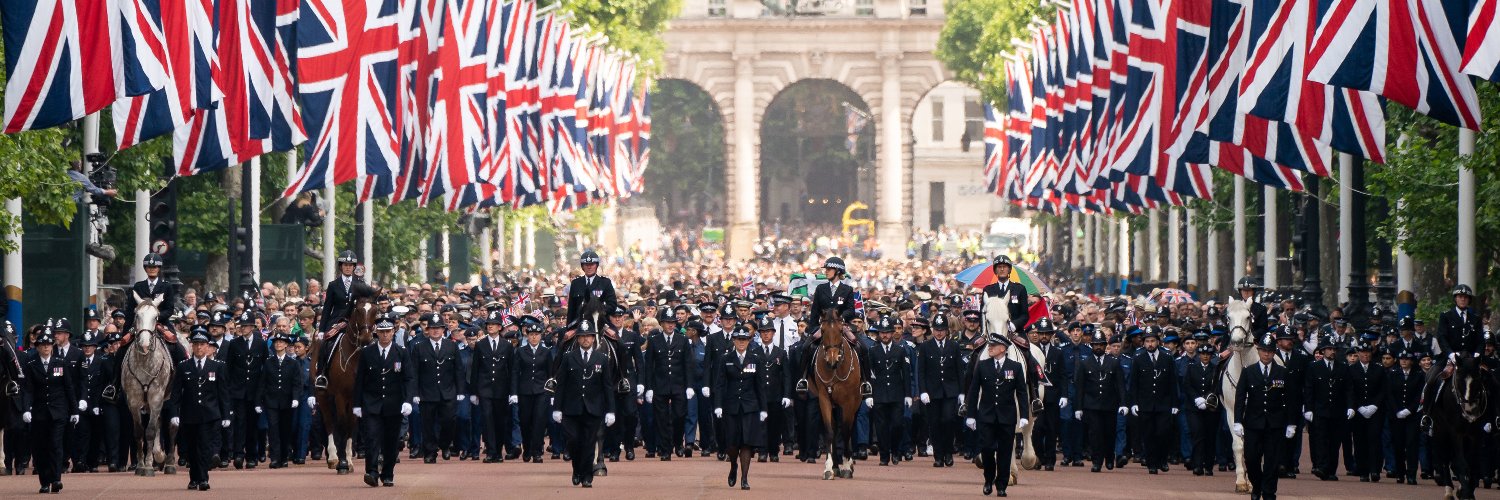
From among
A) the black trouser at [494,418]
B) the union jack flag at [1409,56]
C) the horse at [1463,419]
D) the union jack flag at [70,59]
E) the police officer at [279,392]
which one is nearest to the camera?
the union jack flag at [70,59]

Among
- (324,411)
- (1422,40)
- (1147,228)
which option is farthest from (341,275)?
(1147,228)

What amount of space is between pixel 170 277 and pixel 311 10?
419 cm

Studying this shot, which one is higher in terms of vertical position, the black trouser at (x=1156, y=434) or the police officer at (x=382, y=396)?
the police officer at (x=382, y=396)

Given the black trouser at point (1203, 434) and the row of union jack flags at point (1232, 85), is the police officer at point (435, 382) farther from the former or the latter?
the row of union jack flags at point (1232, 85)

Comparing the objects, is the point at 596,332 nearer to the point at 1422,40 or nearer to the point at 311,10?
the point at 1422,40

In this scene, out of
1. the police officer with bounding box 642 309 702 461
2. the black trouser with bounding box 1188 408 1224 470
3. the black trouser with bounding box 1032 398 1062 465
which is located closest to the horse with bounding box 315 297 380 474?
the police officer with bounding box 642 309 702 461

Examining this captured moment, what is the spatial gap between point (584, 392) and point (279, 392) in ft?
14.5

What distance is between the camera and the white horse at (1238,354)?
22.7 metres

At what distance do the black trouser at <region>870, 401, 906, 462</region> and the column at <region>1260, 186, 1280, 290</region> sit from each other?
1399 centimetres

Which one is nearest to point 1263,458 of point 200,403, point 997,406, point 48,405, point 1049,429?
point 997,406

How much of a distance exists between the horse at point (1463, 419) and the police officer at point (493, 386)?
34.0 ft

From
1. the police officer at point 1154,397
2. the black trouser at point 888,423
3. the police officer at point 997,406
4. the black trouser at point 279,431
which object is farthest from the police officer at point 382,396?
the police officer at point 1154,397

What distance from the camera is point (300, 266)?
38438 mm

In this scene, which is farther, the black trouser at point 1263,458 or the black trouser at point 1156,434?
the black trouser at point 1156,434
